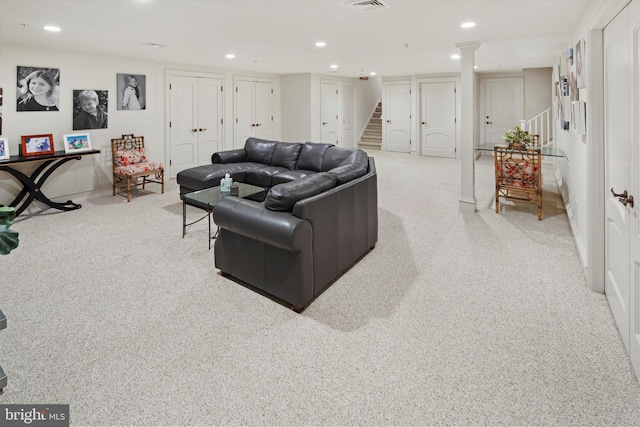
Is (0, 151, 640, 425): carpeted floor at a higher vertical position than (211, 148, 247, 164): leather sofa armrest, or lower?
lower

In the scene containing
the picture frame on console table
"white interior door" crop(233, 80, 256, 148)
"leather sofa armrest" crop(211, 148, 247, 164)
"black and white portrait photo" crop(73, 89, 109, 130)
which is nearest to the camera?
the picture frame on console table

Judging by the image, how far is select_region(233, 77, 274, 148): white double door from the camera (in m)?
8.48

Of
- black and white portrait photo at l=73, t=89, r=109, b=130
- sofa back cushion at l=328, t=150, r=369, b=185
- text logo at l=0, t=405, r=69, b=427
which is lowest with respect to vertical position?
text logo at l=0, t=405, r=69, b=427

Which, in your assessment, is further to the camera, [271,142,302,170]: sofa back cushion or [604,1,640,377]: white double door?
[271,142,302,170]: sofa back cushion

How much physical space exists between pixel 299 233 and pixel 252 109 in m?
7.05

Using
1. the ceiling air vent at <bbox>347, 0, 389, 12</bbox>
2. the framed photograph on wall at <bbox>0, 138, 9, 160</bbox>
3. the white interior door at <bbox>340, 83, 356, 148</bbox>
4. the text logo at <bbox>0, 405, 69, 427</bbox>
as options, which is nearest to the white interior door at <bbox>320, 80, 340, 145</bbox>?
the white interior door at <bbox>340, 83, 356, 148</bbox>

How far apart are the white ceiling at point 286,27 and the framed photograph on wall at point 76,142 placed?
1.19 meters

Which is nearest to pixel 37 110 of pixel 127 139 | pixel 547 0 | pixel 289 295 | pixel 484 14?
Result: pixel 127 139

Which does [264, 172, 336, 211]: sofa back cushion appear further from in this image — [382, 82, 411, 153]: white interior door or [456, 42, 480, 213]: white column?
[382, 82, 411, 153]: white interior door

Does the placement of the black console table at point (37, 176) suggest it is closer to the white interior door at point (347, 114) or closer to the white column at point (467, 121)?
the white column at point (467, 121)

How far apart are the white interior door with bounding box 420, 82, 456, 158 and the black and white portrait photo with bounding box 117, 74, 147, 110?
273 inches

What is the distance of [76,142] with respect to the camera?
5.54 meters

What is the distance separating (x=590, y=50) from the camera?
2592 millimetres

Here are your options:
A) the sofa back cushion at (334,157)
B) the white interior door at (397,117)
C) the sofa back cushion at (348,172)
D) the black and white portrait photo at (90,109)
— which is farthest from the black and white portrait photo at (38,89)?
the white interior door at (397,117)
